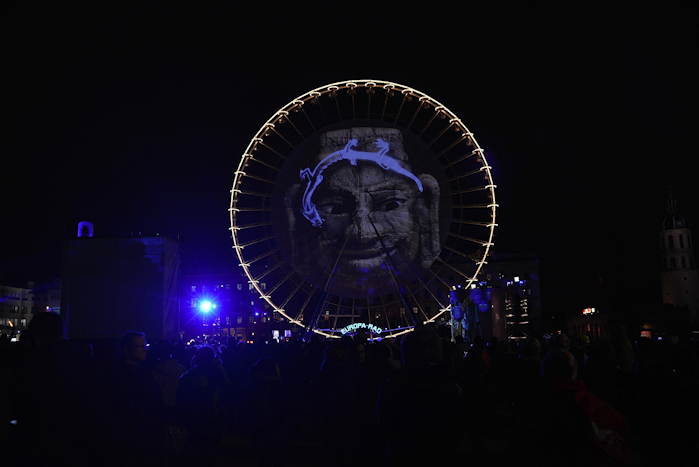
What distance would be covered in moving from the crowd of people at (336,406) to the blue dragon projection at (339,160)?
1785 cm

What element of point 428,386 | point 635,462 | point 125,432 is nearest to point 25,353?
point 125,432

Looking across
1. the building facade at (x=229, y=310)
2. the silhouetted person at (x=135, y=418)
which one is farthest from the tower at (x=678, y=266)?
the silhouetted person at (x=135, y=418)

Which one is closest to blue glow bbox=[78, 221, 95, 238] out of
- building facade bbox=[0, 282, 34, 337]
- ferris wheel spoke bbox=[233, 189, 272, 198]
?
building facade bbox=[0, 282, 34, 337]

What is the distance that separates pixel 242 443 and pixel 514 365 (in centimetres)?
508

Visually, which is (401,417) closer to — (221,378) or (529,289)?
(221,378)

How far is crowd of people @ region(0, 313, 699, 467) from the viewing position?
173 inches

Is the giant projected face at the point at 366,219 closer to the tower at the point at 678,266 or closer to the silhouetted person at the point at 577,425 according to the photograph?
the silhouetted person at the point at 577,425

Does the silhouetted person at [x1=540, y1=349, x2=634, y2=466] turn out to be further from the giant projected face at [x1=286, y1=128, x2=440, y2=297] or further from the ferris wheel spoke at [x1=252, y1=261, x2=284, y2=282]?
the giant projected face at [x1=286, y1=128, x2=440, y2=297]

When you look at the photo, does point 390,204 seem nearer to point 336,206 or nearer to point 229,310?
point 336,206

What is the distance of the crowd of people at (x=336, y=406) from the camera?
4402 mm

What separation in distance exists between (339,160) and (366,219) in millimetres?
2980

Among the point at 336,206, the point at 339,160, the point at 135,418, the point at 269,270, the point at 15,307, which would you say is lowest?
the point at 135,418

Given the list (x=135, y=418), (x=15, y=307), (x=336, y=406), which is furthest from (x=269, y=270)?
(x=15, y=307)

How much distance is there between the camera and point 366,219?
87.8 feet
